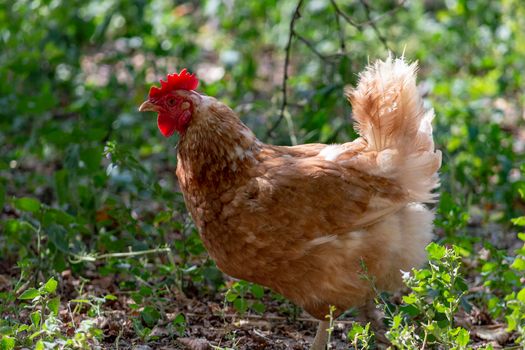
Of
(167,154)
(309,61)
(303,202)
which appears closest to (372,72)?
(303,202)

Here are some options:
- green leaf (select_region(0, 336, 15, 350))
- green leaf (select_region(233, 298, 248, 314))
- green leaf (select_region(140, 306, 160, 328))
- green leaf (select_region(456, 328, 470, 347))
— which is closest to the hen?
green leaf (select_region(233, 298, 248, 314))

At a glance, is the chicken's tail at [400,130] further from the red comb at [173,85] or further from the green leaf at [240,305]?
the green leaf at [240,305]

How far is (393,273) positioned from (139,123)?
10.6 feet

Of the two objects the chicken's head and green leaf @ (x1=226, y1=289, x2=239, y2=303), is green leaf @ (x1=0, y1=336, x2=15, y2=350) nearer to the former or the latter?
green leaf @ (x1=226, y1=289, x2=239, y2=303)

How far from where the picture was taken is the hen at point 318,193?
4.17 metres

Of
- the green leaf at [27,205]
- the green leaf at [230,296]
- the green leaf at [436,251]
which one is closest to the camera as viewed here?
the green leaf at [436,251]

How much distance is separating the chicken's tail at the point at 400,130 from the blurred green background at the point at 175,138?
1.59 ft

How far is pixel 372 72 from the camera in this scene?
4488 mm

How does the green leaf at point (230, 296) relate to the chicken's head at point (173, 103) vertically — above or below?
below

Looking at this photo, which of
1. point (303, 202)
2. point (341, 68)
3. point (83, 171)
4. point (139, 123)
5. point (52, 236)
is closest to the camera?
point (303, 202)

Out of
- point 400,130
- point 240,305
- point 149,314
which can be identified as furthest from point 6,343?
point 400,130

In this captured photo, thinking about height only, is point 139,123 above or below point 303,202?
above

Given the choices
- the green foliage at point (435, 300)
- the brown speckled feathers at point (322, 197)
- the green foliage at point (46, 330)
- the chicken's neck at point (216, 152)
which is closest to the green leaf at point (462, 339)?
the green foliage at point (435, 300)

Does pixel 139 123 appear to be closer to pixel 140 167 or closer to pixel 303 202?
pixel 140 167
